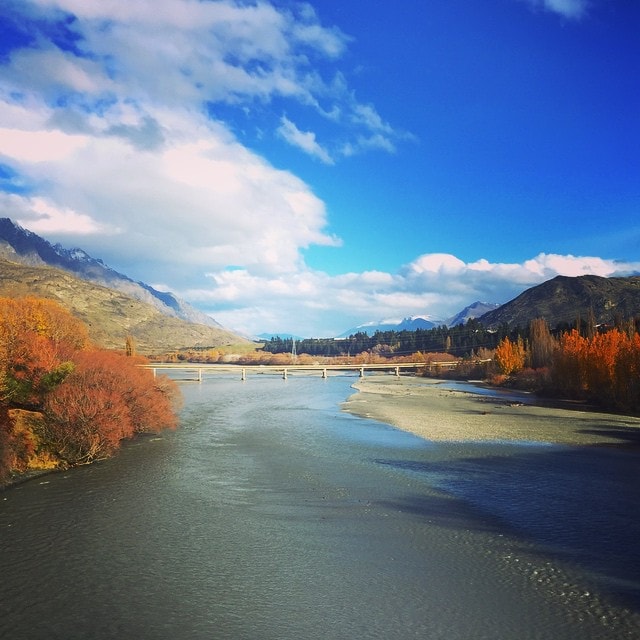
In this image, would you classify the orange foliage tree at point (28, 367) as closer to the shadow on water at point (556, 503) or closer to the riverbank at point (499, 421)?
the shadow on water at point (556, 503)

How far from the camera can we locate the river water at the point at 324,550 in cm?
1345

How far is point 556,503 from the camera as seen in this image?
23.8 metres

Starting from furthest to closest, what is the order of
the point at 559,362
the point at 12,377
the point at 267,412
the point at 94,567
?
the point at 559,362
the point at 267,412
the point at 12,377
the point at 94,567

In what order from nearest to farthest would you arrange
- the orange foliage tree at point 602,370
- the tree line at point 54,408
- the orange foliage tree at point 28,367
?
the tree line at point 54,408, the orange foliage tree at point 28,367, the orange foliage tree at point 602,370

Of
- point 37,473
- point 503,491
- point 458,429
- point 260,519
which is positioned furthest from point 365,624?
point 458,429

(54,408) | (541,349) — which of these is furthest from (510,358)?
(54,408)

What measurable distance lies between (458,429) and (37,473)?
38.0 m

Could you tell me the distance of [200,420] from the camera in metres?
56.3

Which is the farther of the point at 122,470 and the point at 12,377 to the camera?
the point at 12,377

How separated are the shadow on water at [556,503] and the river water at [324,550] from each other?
12cm

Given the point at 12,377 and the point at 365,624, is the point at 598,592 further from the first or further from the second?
the point at 12,377

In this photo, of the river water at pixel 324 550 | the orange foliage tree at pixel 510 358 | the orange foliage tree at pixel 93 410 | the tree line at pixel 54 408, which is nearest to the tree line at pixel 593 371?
the orange foliage tree at pixel 510 358

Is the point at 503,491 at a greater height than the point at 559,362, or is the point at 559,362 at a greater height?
the point at 559,362

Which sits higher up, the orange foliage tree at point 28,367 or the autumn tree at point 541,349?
the autumn tree at point 541,349
